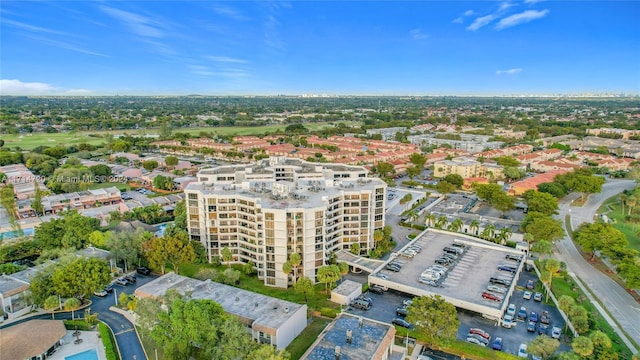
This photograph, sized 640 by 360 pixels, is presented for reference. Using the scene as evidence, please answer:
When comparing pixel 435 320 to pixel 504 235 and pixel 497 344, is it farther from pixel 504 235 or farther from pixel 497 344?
pixel 504 235

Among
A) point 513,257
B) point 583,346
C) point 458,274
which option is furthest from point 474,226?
point 583,346

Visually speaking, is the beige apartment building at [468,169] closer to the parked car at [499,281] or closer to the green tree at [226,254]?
the parked car at [499,281]

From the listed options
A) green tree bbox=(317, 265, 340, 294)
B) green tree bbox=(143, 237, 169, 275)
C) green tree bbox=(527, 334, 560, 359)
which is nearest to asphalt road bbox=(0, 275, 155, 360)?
green tree bbox=(143, 237, 169, 275)

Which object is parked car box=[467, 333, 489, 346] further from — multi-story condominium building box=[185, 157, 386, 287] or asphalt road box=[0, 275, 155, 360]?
asphalt road box=[0, 275, 155, 360]

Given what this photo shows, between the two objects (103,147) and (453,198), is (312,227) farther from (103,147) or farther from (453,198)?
(103,147)

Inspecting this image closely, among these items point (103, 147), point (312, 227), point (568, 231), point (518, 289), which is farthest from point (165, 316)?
point (103, 147)

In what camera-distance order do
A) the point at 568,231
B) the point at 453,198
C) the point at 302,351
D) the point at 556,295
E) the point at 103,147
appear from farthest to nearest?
the point at 103,147, the point at 453,198, the point at 568,231, the point at 556,295, the point at 302,351
